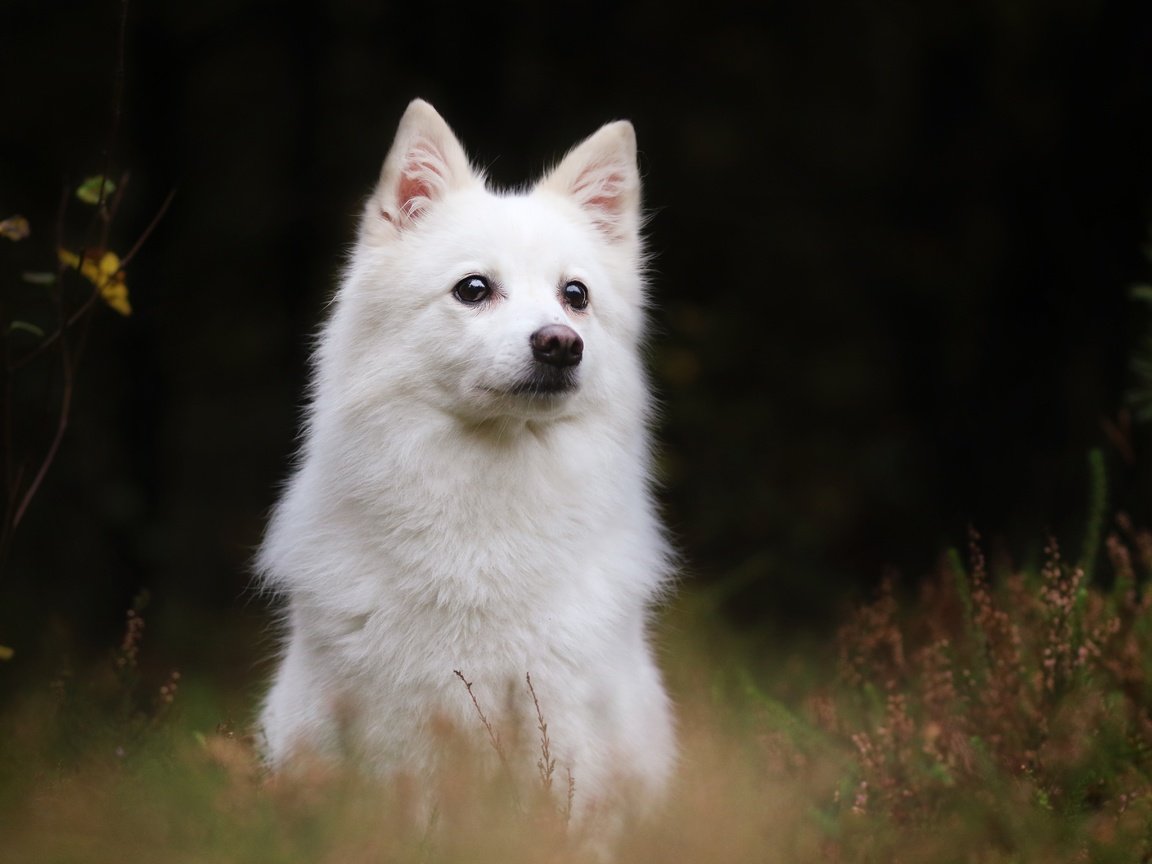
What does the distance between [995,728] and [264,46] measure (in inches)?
314

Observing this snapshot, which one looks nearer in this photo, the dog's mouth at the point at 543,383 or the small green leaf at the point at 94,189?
the dog's mouth at the point at 543,383

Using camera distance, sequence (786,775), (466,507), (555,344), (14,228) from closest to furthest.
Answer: (555,344) → (466,507) → (14,228) → (786,775)

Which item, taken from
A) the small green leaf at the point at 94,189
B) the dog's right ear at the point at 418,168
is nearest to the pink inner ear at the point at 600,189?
the dog's right ear at the point at 418,168

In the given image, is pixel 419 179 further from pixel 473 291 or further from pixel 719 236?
pixel 719 236

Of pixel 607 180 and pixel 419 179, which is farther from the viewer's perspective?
pixel 607 180

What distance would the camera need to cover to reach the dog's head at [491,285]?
3643mm

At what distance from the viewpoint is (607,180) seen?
13.8 feet

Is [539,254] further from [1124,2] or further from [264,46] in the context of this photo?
[264,46]

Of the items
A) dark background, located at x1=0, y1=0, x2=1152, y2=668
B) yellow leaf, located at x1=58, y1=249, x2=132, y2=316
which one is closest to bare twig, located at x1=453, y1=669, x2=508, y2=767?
yellow leaf, located at x1=58, y1=249, x2=132, y2=316

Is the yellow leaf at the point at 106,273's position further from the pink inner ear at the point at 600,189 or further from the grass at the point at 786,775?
the pink inner ear at the point at 600,189

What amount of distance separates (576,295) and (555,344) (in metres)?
0.42

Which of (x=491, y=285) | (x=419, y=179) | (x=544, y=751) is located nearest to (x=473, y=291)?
(x=491, y=285)

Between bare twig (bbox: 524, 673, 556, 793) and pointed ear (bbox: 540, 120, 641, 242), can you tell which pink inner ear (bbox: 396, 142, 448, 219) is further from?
bare twig (bbox: 524, 673, 556, 793)

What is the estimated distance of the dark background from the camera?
24.3 ft
